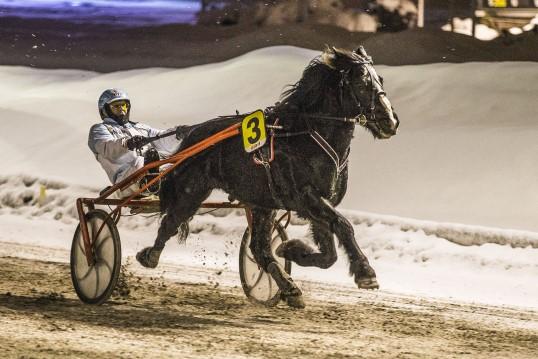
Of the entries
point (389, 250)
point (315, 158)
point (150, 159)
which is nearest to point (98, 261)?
point (150, 159)

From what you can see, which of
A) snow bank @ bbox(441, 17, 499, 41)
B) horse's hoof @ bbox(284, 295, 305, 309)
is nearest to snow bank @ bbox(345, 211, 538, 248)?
horse's hoof @ bbox(284, 295, 305, 309)

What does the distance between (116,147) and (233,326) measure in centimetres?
175

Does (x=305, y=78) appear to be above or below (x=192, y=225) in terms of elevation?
above

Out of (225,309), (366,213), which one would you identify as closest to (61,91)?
(366,213)

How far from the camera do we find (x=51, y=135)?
857 inches

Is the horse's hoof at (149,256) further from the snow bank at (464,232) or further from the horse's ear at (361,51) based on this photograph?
the snow bank at (464,232)

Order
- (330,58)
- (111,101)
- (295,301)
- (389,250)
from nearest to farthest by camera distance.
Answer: (330,58)
(295,301)
(111,101)
(389,250)

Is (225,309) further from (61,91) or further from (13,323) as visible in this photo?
(61,91)

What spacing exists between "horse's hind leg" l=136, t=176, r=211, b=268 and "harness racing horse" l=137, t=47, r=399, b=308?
28 centimetres

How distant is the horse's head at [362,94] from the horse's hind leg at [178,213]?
58.9 inches

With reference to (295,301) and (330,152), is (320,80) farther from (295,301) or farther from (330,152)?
(295,301)

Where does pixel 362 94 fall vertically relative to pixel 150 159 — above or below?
above

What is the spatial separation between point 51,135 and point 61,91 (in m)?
5.28

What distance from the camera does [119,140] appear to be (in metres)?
9.52
